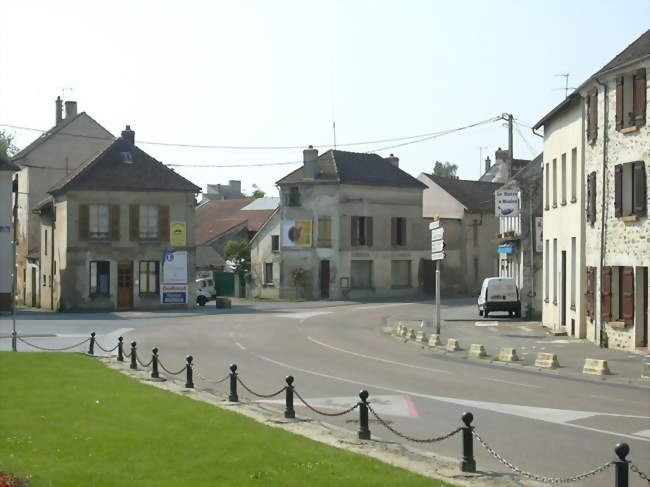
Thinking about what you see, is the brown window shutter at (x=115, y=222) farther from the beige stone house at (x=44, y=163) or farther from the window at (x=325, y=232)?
the window at (x=325, y=232)

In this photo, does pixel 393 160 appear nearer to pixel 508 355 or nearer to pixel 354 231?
pixel 354 231

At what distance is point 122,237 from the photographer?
5575 centimetres

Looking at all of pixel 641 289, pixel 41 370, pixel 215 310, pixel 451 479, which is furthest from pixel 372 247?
pixel 451 479

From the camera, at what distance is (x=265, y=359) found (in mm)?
27062

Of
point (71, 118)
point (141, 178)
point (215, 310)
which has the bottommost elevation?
point (215, 310)

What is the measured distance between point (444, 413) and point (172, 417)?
15.4ft

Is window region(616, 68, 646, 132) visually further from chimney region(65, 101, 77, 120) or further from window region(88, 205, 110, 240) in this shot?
chimney region(65, 101, 77, 120)

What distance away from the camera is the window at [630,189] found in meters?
27.6

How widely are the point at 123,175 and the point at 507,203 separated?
23.1 m

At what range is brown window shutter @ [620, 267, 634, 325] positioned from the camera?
1097 inches

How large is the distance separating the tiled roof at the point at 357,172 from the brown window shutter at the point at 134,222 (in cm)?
1574

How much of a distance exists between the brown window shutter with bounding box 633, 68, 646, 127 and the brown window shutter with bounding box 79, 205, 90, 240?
116 feet

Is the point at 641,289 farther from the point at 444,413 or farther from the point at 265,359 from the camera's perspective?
the point at 444,413

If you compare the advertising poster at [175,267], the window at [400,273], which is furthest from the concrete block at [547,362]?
the window at [400,273]
